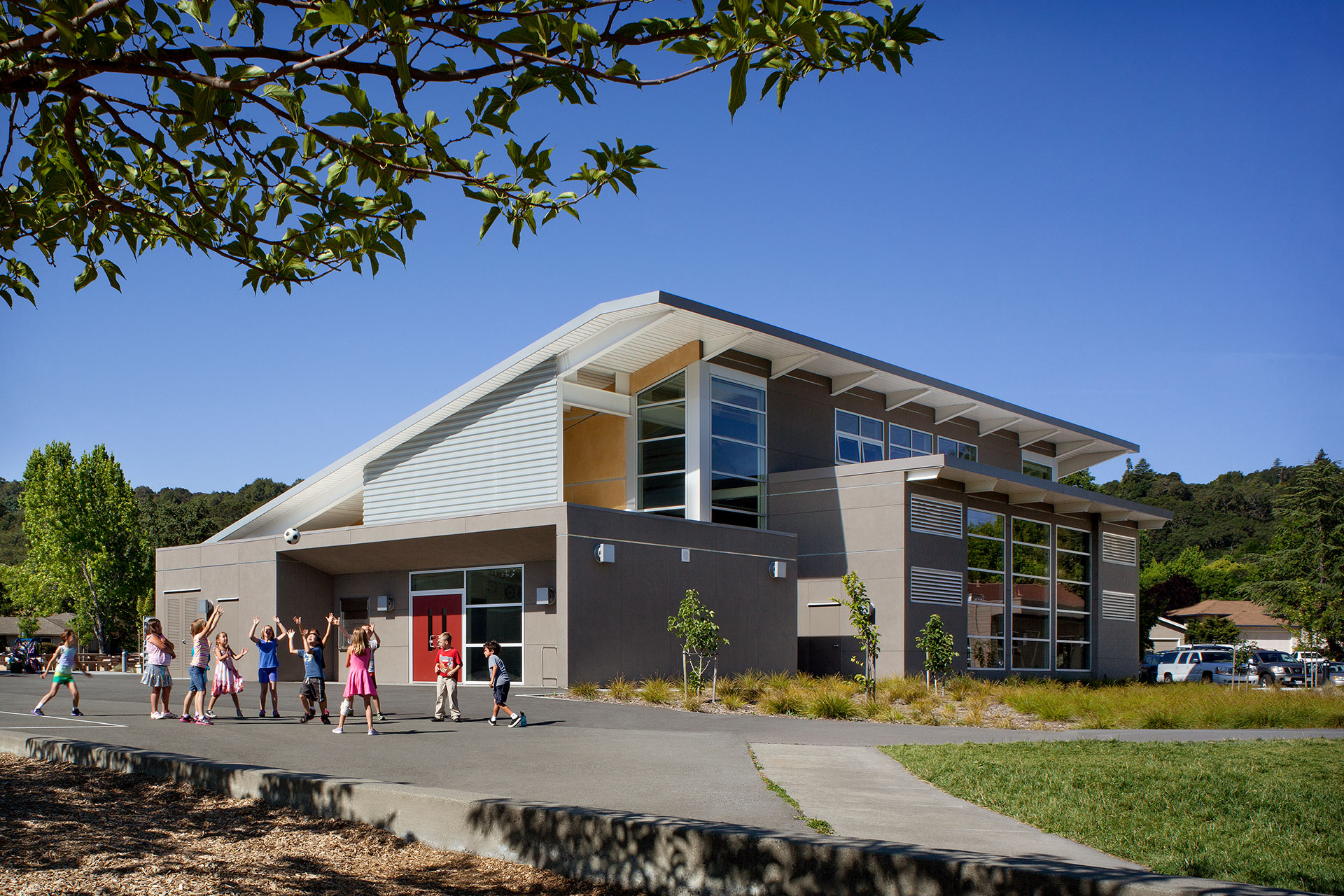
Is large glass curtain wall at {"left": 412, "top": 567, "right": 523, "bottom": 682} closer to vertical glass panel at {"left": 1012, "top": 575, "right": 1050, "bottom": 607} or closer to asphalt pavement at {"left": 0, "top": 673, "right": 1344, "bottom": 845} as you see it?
asphalt pavement at {"left": 0, "top": 673, "right": 1344, "bottom": 845}

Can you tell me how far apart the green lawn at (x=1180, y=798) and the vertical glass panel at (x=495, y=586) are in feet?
45.7

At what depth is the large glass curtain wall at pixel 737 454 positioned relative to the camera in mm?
28734

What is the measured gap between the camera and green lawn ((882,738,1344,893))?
7.03 m

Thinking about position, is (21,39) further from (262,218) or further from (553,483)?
(553,483)

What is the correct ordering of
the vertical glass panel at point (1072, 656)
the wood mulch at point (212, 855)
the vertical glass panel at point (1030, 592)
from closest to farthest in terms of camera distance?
the wood mulch at point (212, 855) → the vertical glass panel at point (1030, 592) → the vertical glass panel at point (1072, 656)

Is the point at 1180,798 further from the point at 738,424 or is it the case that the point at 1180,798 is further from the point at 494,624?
the point at 738,424

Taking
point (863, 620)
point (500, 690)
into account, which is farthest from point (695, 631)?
point (500, 690)

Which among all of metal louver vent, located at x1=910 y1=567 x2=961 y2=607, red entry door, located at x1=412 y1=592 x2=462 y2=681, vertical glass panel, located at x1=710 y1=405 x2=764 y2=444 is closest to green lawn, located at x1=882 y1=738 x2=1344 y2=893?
metal louver vent, located at x1=910 y1=567 x2=961 y2=607

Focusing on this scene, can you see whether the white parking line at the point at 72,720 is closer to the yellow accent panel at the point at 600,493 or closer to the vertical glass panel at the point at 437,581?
the vertical glass panel at the point at 437,581

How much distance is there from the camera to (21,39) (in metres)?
5.57

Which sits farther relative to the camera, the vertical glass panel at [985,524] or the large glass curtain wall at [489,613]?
the vertical glass panel at [985,524]

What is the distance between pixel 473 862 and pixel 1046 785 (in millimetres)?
5572

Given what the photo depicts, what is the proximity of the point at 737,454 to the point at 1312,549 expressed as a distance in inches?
1699

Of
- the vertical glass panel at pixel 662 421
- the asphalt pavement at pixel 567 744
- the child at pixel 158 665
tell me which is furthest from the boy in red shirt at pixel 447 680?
the vertical glass panel at pixel 662 421
